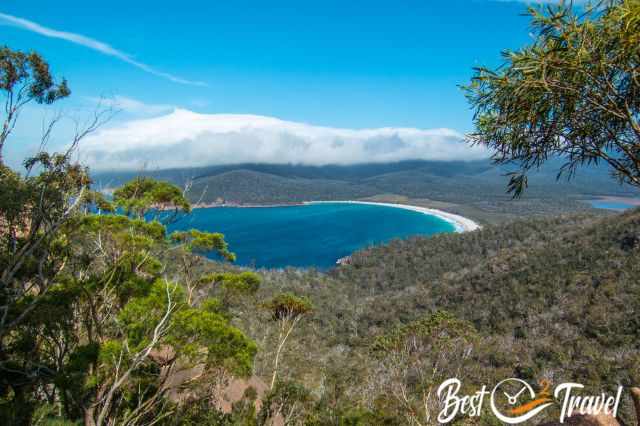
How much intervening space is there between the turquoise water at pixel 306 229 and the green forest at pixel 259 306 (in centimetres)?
6634

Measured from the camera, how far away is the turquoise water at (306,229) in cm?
10412

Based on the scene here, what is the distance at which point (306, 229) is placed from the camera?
13812cm

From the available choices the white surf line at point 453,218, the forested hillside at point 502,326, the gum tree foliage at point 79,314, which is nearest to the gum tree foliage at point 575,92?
the gum tree foliage at point 79,314

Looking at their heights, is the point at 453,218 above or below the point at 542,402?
below

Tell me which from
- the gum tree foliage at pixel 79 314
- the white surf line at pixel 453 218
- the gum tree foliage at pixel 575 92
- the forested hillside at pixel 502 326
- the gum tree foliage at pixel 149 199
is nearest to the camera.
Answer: the gum tree foliage at pixel 575 92

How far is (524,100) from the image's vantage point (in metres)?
3.40

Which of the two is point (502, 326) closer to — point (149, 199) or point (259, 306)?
point (259, 306)

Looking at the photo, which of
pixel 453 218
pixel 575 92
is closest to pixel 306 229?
pixel 453 218

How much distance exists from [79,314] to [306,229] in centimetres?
12824

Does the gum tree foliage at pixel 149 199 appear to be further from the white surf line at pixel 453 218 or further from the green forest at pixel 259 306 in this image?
the white surf line at pixel 453 218

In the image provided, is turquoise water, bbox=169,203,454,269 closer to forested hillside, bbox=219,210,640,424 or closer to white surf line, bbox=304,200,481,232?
white surf line, bbox=304,200,481,232

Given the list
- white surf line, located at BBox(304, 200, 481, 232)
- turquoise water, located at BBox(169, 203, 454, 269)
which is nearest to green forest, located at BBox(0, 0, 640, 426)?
turquoise water, located at BBox(169, 203, 454, 269)

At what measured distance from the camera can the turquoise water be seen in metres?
104

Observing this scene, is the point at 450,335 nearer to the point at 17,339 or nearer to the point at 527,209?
the point at 17,339
